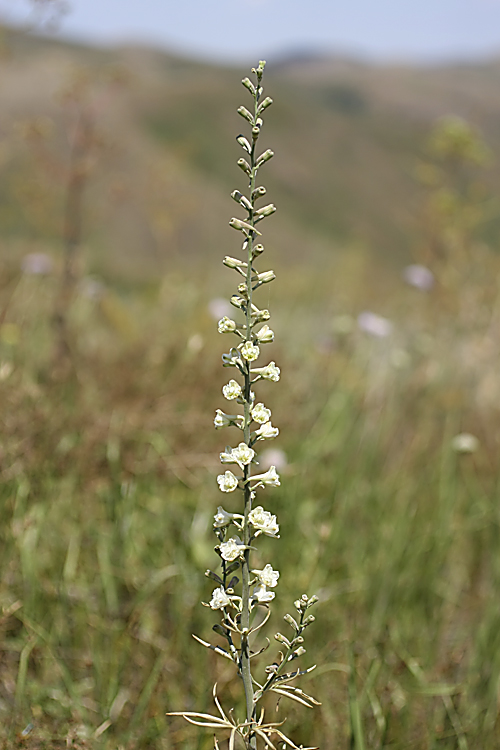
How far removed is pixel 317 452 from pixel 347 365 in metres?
1.47

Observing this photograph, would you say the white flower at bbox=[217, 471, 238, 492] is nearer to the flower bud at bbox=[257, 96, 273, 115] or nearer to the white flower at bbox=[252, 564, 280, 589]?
the white flower at bbox=[252, 564, 280, 589]

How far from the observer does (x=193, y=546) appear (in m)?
2.75

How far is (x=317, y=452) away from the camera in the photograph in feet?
11.6

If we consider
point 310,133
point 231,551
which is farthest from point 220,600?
point 310,133

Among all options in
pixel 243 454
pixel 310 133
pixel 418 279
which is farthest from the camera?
pixel 310 133

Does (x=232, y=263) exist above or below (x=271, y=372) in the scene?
above

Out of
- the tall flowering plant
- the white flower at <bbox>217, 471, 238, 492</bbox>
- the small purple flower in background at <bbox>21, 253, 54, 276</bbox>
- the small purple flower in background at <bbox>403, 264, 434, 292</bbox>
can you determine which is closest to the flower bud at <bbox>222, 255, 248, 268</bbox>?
the tall flowering plant

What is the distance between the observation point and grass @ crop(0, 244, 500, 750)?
2.14 metres

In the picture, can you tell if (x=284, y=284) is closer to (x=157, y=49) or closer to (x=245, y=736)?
(x=245, y=736)

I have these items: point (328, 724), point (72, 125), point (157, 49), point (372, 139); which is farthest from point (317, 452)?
point (157, 49)

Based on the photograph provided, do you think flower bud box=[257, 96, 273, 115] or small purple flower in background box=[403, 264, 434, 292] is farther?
small purple flower in background box=[403, 264, 434, 292]

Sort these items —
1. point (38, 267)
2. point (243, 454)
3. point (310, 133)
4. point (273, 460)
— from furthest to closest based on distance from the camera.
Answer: point (310, 133) → point (38, 267) → point (273, 460) → point (243, 454)

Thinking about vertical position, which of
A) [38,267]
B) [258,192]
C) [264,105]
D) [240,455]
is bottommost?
[38,267]

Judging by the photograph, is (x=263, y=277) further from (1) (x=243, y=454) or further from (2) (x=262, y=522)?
(2) (x=262, y=522)
